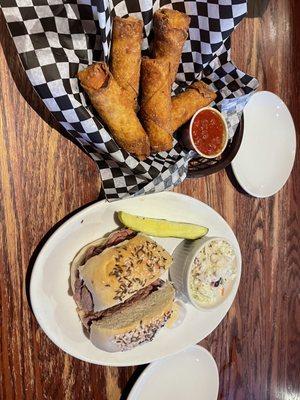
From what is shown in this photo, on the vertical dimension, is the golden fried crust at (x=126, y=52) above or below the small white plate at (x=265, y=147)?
above

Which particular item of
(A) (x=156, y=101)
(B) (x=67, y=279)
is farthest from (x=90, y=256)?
(A) (x=156, y=101)

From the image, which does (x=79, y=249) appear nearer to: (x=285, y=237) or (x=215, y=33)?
(x=215, y=33)

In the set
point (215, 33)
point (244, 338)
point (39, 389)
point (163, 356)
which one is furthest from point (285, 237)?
point (39, 389)

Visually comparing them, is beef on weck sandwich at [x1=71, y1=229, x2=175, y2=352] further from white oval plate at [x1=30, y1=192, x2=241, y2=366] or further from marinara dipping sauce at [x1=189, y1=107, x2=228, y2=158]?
marinara dipping sauce at [x1=189, y1=107, x2=228, y2=158]

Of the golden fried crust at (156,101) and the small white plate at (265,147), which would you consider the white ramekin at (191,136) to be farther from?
the small white plate at (265,147)

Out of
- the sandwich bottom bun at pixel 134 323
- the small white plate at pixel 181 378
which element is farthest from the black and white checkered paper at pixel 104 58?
the small white plate at pixel 181 378

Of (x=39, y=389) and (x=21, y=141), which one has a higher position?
(x=21, y=141)
